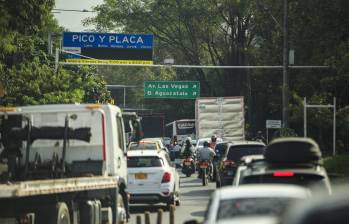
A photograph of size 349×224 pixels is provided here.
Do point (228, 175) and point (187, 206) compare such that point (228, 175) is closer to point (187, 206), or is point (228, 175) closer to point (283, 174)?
point (187, 206)

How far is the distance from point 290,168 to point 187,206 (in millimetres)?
14288

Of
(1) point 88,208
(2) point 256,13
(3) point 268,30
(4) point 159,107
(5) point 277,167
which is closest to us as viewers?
(5) point 277,167

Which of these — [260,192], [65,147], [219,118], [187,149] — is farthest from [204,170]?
[260,192]

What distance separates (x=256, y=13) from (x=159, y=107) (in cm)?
4938

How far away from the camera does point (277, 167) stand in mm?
14273

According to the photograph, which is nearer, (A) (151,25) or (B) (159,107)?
(A) (151,25)

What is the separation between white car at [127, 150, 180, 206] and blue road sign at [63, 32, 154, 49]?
34.5 metres

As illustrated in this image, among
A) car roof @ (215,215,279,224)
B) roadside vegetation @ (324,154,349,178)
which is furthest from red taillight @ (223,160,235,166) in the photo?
car roof @ (215,215,279,224)

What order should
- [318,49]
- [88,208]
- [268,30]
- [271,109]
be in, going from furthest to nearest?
[271,109] → [268,30] → [318,49] → [88,208]

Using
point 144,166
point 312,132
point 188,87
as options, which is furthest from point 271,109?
point 144,166

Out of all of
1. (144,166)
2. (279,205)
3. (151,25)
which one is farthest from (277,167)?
(151,25)

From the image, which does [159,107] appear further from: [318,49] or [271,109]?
[318,49]

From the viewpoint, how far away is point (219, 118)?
57.3 meters

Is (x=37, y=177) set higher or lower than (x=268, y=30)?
lower
